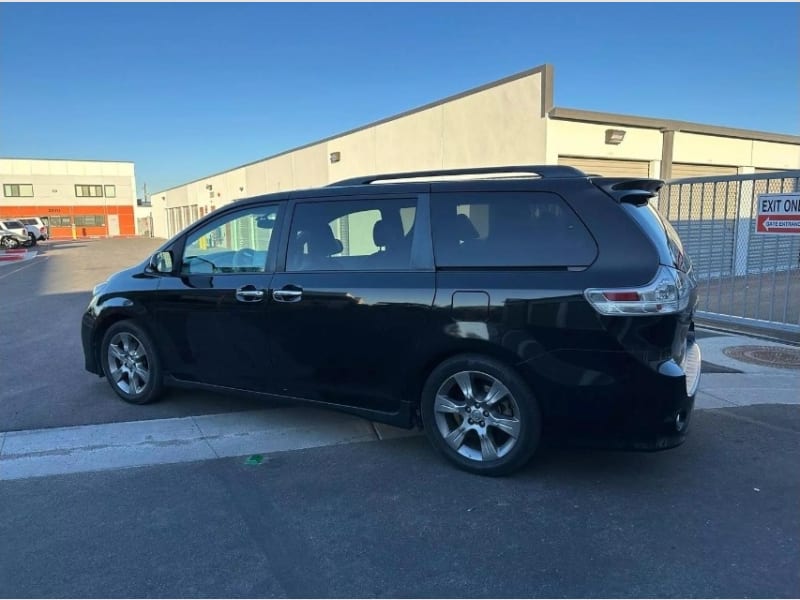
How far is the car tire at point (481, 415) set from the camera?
3535mm

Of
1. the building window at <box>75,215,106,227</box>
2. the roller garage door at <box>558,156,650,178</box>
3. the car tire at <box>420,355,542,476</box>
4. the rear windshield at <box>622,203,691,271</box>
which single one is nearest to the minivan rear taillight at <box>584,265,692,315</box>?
the rear windshield at <box>622,203,691,271</box>

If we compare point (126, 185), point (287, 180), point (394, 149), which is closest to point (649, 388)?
point (394, 149)

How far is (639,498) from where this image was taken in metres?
3.43

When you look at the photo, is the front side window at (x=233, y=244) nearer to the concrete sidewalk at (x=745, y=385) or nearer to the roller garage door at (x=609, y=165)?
the concrete sidewalk at (x=745, y=385)

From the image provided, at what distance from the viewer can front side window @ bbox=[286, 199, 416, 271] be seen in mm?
3967

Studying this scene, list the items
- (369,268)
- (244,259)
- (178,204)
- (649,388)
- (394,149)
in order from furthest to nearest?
1. (178,204)
2. (394,149)
3. (244,259)
4. (369,268)
5. (649,388)

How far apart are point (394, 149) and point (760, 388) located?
12.6 m

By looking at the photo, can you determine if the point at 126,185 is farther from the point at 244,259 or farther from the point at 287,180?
the point at 244,259

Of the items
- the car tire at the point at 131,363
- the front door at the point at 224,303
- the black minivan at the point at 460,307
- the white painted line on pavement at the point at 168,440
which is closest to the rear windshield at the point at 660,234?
the black minivan at the point at 460,307

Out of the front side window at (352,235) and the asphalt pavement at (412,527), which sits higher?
the front side window at (352,235)

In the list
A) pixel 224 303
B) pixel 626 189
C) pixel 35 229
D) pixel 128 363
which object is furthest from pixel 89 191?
pixel 626 189

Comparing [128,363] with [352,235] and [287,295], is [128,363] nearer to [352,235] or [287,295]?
[287,295]

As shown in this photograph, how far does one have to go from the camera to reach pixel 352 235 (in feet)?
14.3

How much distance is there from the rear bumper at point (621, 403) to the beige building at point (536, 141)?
9.21 meters
